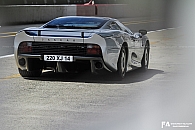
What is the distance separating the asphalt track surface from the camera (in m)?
6.18

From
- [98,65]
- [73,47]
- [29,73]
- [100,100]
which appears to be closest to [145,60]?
Result: [98,65]

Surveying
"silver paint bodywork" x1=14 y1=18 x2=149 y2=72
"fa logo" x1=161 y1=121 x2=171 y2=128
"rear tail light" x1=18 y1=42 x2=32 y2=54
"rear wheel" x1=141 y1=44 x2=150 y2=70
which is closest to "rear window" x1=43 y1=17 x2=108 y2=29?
"silver paint bodywork" x1=14 y1=18 x2=149 y2=72

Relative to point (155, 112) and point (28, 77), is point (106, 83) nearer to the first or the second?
point (28, 77)

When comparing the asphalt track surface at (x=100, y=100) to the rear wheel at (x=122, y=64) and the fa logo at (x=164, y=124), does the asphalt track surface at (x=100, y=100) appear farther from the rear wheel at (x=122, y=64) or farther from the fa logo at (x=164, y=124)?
the rear wheel at (x=122, y=64)

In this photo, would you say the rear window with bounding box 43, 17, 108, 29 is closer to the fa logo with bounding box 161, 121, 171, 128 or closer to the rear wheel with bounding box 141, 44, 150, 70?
the rear wheel with bounding box 141, 44, 150, 70

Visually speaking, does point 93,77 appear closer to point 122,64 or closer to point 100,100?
point 122,64

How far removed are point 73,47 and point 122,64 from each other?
0.88 metres

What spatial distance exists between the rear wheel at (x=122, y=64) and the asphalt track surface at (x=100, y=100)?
0.11 metres

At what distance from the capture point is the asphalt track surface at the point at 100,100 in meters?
6.18

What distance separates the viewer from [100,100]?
7891mm

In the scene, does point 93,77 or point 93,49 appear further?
point 93,77

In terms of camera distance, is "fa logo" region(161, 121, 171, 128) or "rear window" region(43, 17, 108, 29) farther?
"rear window" region(43, 17, 108, 29)

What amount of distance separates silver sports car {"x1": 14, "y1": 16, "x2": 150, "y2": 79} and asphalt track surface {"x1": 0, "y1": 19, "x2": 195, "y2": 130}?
205 millimetres

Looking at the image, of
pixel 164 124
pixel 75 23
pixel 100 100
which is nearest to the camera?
pixel 164 124
